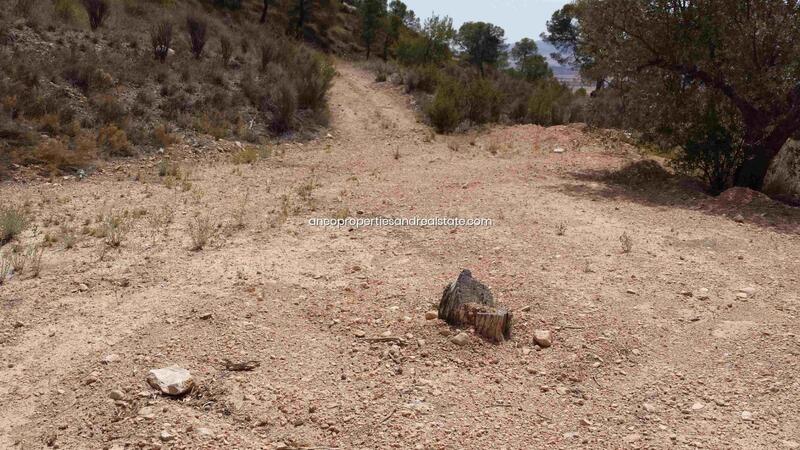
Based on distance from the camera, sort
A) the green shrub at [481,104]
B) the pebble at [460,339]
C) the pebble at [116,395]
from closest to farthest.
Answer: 1. the pebble at [116,395]
2. the pebble at [460,339]
3. the green shrub at [481,104]

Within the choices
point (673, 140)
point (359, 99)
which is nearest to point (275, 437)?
point (673, 140)

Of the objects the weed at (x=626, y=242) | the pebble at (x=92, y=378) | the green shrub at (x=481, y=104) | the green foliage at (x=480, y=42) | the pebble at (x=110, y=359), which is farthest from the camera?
the green foliage at (x=480, y=42)

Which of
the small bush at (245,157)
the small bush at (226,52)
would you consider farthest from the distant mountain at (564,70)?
the small bush at (226,52)

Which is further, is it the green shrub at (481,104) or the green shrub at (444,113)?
the green shrub at (481,104)

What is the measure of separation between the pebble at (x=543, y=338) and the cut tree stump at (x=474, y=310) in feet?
0.64

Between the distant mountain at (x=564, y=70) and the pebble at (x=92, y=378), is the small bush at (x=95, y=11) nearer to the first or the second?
the distant mountain at (x=564, y=70)

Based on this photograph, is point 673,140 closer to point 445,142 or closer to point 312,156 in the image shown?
point 445,142

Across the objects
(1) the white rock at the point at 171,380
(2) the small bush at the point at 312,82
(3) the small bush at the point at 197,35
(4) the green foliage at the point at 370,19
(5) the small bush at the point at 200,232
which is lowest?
(1) the white rock at the point at 171,380

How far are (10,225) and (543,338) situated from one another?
5363 mm

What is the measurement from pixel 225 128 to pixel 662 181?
779cm

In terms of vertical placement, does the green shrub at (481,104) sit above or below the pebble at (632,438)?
above

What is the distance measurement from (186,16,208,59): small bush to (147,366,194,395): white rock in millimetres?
12572

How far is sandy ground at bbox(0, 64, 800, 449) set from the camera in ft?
11.4

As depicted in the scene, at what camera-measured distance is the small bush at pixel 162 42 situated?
44.6ft
